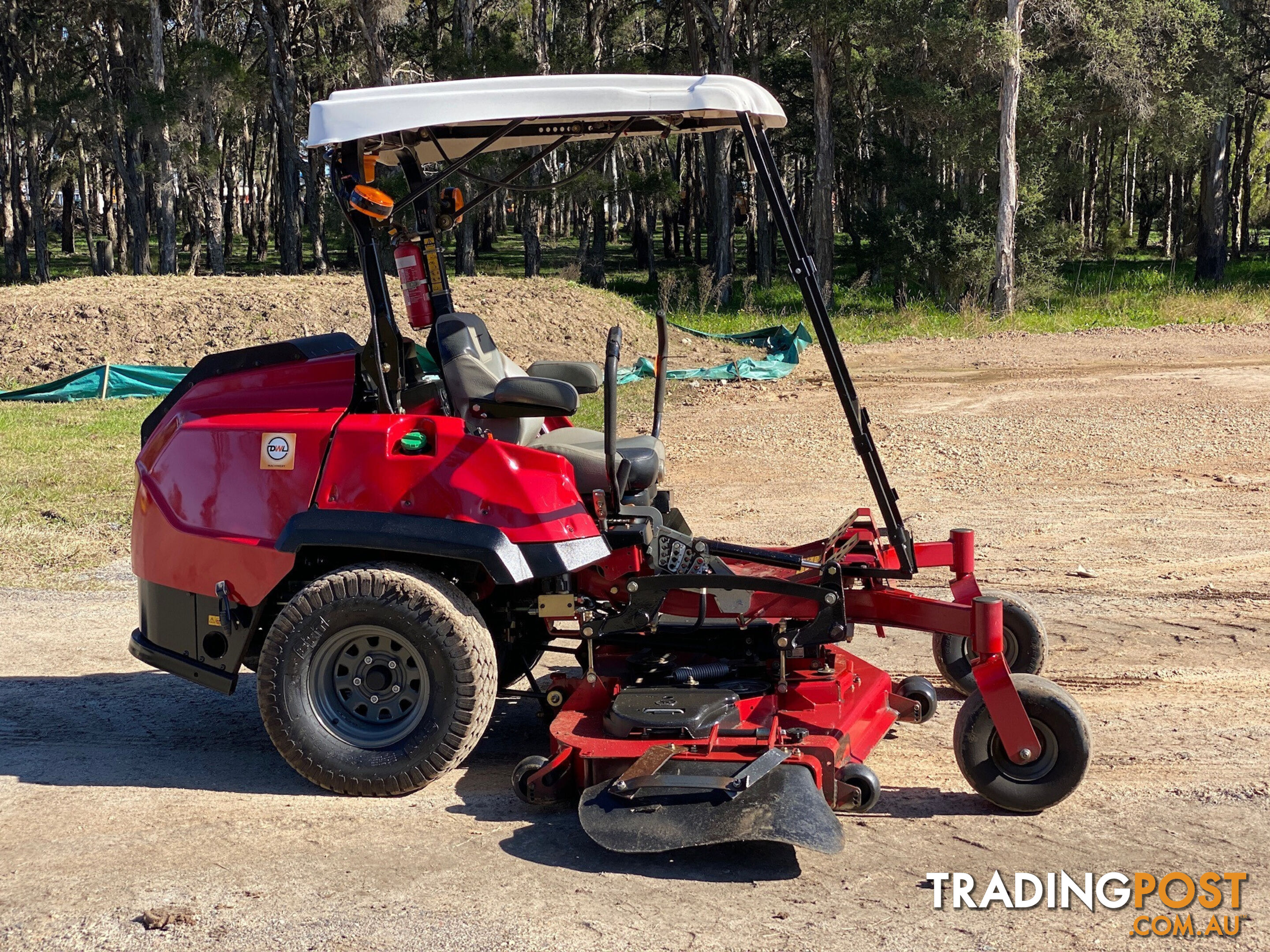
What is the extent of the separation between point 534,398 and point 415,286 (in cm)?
111

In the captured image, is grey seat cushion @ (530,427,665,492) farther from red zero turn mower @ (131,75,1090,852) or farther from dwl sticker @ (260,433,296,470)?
dwl sticker @ (260,433,296,470)

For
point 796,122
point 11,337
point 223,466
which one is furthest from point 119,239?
point 223,466

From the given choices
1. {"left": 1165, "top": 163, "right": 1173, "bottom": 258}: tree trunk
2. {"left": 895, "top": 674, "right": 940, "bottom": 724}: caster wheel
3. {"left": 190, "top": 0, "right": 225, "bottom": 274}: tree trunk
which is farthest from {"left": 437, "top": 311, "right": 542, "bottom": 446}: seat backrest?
{"left": 1165, "top": 163, "right": 1173, "bottom": 258}: tree trunk

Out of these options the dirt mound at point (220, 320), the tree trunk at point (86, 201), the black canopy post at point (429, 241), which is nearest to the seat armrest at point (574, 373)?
the black canopy post at point (429, 241)

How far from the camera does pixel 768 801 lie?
4246 mm

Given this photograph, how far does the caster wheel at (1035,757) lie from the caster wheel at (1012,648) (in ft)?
3.79

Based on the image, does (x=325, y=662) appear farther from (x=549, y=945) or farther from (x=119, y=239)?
(x=119, y=239)

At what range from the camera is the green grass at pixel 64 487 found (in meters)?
9.52

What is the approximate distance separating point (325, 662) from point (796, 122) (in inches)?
1449

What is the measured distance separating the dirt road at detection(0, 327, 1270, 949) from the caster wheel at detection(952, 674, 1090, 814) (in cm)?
12

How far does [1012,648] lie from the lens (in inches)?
231

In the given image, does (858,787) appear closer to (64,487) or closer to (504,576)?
(504,576)

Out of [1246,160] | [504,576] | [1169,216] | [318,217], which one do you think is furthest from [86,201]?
[504,576]

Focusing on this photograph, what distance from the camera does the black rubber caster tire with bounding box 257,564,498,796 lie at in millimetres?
4832
